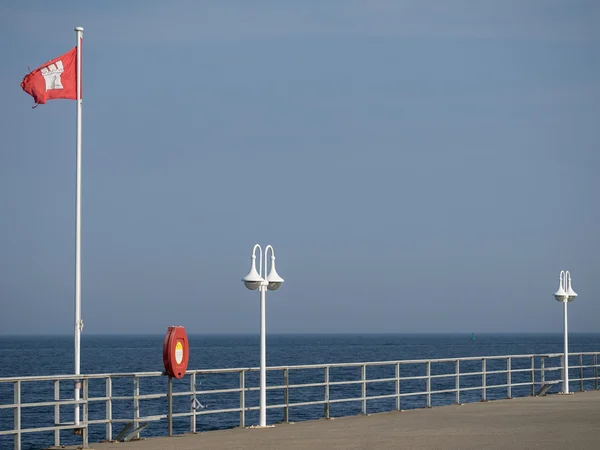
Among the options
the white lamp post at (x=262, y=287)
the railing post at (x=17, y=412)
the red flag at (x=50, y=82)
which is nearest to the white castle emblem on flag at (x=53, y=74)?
the red flag at (x=50, y=82)

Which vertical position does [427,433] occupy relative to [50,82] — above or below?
below

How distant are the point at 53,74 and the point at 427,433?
9386 millimetres

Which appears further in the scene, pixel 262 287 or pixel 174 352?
pixel 262 287

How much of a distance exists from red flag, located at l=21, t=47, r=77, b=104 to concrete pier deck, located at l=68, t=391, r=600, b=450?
6785 mm

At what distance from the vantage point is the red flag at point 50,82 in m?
18.8

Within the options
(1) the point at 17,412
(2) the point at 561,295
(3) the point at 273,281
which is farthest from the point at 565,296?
(1) the point at 17,412

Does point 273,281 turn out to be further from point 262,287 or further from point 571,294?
point 571,294

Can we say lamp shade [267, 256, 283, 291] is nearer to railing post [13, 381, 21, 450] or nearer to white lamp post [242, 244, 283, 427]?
white lamp post [242, 244, 283, 427]

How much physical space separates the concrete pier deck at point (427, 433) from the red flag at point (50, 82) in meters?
6.79

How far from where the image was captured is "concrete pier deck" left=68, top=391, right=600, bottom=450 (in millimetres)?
14938

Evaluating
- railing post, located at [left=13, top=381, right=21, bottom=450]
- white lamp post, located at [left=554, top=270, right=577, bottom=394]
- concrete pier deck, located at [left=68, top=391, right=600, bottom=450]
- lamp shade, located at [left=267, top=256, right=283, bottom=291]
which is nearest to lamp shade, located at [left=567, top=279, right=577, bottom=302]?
white lamp post, located at [left=554, top=270, right=577, bottom=394]

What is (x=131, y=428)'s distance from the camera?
622 inches

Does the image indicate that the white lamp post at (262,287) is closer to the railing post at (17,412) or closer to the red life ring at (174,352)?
the red life ring at (174,352)

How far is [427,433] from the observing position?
55.0 ft
